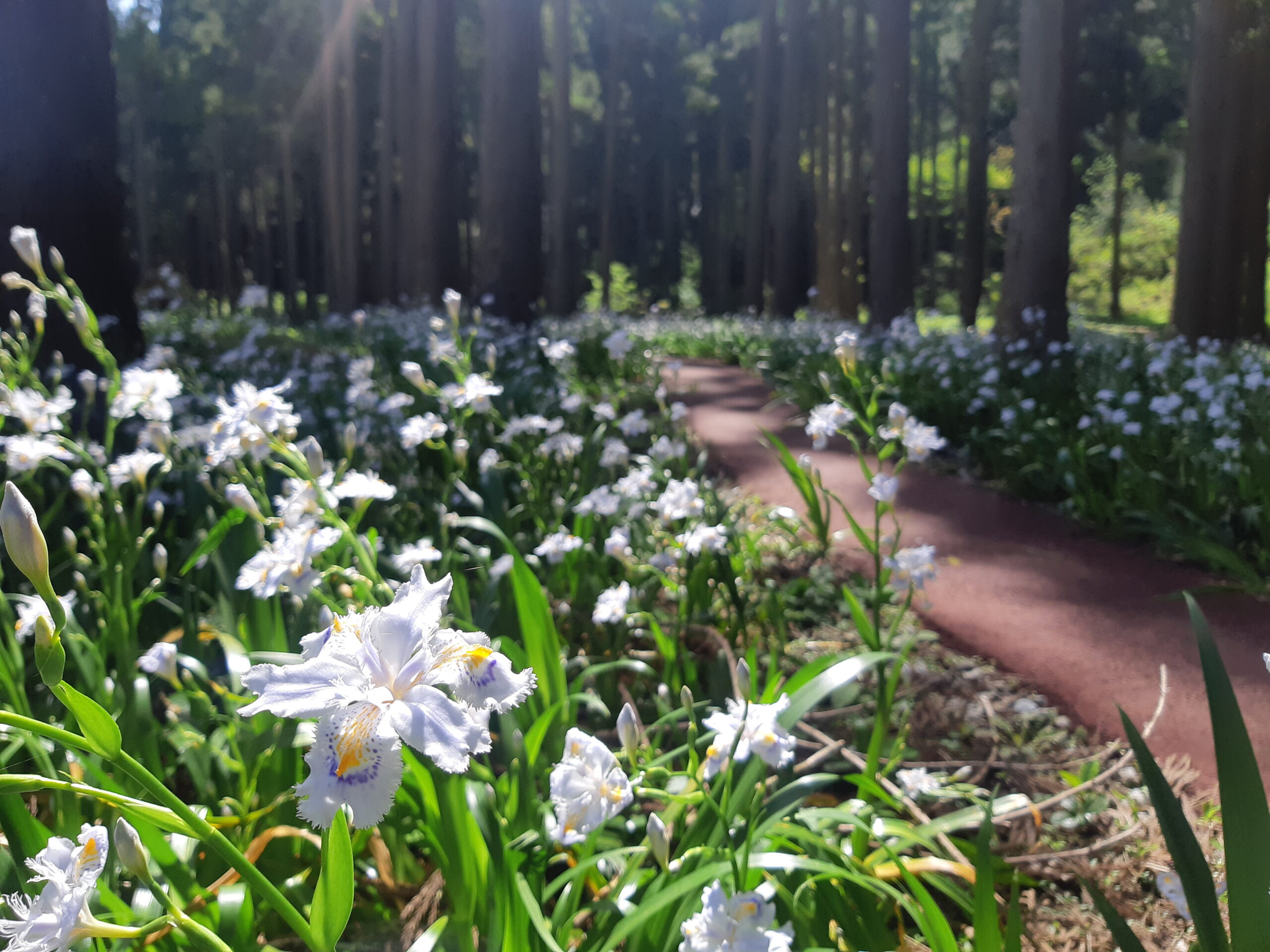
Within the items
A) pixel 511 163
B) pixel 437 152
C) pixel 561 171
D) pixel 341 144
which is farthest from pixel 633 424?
pixel 341 144

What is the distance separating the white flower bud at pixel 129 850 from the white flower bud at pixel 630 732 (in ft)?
1.73

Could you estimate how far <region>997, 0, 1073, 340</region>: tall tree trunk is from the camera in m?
6.70

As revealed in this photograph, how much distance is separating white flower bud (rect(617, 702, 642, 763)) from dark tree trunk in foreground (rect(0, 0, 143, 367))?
4649mm

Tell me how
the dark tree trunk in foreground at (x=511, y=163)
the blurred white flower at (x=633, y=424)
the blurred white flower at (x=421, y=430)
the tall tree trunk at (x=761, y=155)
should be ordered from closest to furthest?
the blurred white flower at (x=421, y=430) < the blurred white flower at (x=633, y=424) < the dark tree trunk in foreground at (x=511, y=163) < the tall tree trunk at (x=761, y=155)

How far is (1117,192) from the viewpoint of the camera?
72.6ft

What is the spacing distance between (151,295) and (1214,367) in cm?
1916

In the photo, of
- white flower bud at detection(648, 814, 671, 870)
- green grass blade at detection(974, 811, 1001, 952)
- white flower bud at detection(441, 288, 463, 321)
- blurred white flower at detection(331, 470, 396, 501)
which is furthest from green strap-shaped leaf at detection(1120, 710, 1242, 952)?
white flower bud at detection(441, 288, 463, 321)

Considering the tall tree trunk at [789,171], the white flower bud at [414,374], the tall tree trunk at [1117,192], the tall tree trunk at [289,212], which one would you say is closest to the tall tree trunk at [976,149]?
the tall tree trunk at [789,171]

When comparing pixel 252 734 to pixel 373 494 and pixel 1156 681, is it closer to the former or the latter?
pixel 373 494

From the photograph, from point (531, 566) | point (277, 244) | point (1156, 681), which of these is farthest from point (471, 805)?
point (277, 244)

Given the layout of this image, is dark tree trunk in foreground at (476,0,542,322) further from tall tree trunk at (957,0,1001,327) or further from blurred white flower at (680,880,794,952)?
tall tree trunk at (957,0,1001,327)

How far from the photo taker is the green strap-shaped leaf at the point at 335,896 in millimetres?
813

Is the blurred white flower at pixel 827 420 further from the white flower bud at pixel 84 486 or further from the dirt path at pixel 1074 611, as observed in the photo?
the white flower bud at pixel 84 486

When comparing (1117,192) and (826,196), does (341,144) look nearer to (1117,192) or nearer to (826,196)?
(826,196)
